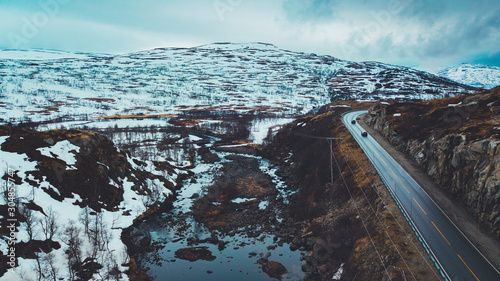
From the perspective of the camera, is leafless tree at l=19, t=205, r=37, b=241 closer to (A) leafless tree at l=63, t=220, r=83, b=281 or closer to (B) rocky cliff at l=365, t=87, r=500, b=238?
(A) leafless tree at l=63, t=220, r=83, b=281

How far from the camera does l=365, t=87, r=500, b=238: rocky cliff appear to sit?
2475 cm

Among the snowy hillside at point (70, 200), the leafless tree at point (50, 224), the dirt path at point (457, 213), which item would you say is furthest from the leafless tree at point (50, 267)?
the dirt path at point (457, 213)

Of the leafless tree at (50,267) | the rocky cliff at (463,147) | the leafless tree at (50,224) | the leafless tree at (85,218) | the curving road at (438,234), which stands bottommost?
the leafless tree at (50,267)

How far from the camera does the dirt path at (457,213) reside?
71.4 feet

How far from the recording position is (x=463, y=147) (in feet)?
99.6

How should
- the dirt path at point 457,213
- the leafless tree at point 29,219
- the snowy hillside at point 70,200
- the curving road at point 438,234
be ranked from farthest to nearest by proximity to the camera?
1. the leafless tree at point 29,219
2. the snowy hillside at point 70,200
3. the dirt path at point 457,213
4. the curving road at point 438,234

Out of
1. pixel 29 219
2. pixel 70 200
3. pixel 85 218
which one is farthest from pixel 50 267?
pixel 70 200

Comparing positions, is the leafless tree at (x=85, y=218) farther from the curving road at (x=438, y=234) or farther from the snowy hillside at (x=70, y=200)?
the curving road at (x=438, y=234)

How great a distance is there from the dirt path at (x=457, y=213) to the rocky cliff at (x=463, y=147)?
2.35 ft

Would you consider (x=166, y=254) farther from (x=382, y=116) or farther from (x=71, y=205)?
(x=382, y=116)

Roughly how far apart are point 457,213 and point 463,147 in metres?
8.31

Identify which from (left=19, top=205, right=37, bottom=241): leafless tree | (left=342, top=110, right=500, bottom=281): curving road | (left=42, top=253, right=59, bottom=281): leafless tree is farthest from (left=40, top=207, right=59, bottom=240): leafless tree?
(left=342, top=110, right=500, bottom=281): curving road

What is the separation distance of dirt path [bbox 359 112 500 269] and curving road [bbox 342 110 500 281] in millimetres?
527

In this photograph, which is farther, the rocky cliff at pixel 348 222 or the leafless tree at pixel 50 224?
the leafless tree at pixel 50 224
